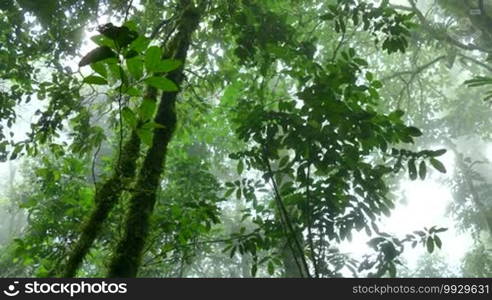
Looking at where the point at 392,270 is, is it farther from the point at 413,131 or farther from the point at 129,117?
the point at 129,117

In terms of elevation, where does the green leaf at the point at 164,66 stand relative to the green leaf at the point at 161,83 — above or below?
above

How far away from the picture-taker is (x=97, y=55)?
1403mm

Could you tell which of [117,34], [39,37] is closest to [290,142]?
[117,34]

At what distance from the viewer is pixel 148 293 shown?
7.21ft

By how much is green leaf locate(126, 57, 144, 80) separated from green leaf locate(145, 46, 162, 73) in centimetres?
6

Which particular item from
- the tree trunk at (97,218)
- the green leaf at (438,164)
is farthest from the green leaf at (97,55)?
the green leaf at (438,164)

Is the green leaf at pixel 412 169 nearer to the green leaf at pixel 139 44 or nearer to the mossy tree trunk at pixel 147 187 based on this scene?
the mossy tree trunk at pixel 147 187

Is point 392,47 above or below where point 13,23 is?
below

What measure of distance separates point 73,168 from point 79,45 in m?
2.06

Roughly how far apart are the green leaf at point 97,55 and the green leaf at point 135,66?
6 centimetres

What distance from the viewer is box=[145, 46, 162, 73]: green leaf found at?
1429 mm

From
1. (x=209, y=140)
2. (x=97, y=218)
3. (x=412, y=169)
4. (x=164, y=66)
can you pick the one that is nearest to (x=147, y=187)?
(x=97, y=218)

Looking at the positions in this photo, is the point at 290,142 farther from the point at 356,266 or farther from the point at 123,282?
the point at 123,282

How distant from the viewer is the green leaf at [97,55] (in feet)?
4.52
